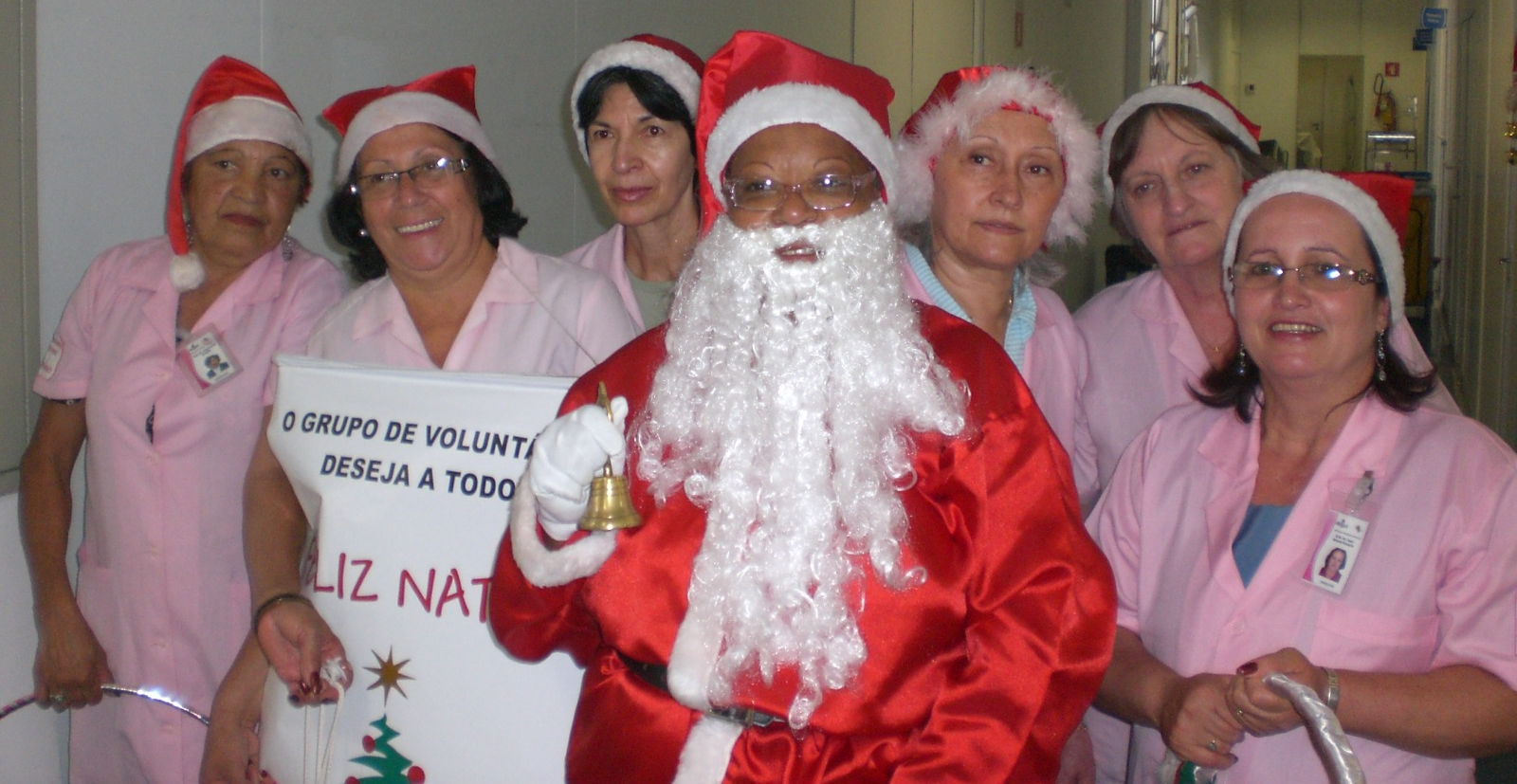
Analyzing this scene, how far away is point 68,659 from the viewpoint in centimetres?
252

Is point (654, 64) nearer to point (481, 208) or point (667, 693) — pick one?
point (481, 208)

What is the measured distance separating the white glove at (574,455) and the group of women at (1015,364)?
0.83 meters

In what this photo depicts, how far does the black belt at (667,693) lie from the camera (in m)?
1.56

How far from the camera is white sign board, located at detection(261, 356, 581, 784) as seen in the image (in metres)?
1.98

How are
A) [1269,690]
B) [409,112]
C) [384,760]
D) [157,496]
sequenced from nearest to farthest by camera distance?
[1269,690], [384,760], [409,112], [157,496]

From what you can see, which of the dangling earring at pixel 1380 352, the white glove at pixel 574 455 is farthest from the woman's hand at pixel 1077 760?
the white glove at pixel 574 455

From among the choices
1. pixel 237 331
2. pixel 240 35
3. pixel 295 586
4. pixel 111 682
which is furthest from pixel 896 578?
pixel 240 35

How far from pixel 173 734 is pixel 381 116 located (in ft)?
4.57

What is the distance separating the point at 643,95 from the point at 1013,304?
0.95 meters

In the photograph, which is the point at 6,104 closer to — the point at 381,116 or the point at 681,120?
the point at 381,116

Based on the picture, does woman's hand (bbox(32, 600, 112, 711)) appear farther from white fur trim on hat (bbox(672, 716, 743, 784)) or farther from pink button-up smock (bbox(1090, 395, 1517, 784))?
pink button-up smock (bbox(1090, 395, 1517, 784))

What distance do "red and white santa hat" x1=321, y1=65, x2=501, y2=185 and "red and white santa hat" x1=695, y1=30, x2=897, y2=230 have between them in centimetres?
68

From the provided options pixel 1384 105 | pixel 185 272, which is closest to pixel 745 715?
pixel 185 272

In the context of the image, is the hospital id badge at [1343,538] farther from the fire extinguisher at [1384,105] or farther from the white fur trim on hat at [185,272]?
the fire extinguisher at [1384,105]
